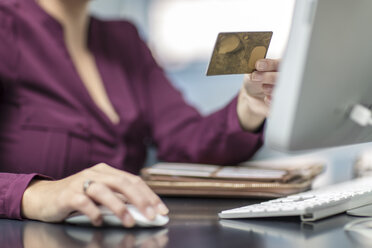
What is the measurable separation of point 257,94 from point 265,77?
0.13 m

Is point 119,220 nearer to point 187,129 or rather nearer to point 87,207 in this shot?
point 87,207

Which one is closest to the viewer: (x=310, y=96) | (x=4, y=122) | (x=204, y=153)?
(x=310, y=96)

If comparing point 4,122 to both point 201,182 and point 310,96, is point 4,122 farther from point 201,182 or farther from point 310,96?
point 310,96

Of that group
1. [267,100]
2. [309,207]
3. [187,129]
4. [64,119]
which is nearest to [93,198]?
[309,207]

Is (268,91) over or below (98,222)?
over

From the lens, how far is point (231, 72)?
688mm

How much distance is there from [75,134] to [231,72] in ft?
1.68

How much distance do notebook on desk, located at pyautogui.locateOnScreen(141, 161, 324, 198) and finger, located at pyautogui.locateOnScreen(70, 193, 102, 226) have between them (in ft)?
0.94

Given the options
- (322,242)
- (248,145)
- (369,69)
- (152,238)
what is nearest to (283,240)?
(322,242)

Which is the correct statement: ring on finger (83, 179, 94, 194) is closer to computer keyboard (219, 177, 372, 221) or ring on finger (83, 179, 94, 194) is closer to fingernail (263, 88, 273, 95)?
computer keyboard (219, 177, 372, 221)

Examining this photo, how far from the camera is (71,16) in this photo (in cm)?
123

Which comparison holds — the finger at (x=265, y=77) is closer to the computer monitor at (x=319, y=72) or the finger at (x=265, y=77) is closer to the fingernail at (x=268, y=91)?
the fingernail at (x=268, y=91)

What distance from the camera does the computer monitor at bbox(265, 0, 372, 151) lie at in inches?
19.5

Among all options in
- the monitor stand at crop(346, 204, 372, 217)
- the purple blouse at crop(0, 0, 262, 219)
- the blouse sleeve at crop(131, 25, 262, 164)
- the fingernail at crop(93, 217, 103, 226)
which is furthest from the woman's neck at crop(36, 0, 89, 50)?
the monitor stand at crop(346, 204, 372, 217)
